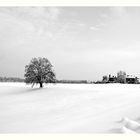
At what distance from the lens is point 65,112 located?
40.3 feet

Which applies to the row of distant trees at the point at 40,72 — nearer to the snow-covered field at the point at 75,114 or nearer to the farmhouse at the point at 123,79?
the snow-covered field at the point at 75,114

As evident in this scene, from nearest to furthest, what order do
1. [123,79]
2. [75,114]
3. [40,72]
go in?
[75,114], [40,72], [123,79]

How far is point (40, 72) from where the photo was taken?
2108 centimetres

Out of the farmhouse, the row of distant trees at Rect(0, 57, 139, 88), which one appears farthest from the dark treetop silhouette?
the farmhouse

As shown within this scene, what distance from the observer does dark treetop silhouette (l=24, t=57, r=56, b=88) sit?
815 inches

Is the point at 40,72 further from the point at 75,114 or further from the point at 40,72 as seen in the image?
the point at 75,114

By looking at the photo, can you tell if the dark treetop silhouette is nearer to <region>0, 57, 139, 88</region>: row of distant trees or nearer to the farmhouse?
<region>0, 57, 139, 88</region>: row of distant trees

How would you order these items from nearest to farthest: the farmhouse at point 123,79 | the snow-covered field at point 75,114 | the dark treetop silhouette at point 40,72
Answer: the snow-covered field at point 75,114 < the dark treetop silhouette at point 40,72 < the farmhouse at point 123,79

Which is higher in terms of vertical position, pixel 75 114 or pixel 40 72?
pixel 40 72

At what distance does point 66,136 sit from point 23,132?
1906mm

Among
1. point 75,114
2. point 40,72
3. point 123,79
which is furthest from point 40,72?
point 123,79

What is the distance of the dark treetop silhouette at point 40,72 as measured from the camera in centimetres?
2069

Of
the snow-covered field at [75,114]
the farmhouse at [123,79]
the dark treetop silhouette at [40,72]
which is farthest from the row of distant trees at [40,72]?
the farmhouse at [123,79]
